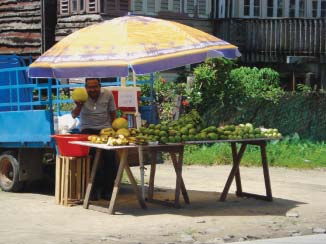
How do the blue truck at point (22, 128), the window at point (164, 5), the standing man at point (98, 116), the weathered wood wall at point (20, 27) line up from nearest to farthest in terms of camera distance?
the standing man at point (98, 116)
the blue truck at point (22, 128)
the window at point (164, 5)
the weathered wood wall at point (20, 27)

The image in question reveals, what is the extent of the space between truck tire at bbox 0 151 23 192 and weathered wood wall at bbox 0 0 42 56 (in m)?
11.2

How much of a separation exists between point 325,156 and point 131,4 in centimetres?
786

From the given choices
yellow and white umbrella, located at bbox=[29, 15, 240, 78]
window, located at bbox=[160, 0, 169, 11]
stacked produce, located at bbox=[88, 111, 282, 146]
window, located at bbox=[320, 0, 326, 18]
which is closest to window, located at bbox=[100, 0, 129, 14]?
window, located at bbox=[160, 0, 169, 11]

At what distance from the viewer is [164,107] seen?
19.0 metres

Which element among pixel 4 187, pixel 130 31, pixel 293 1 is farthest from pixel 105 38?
pixel 293 1

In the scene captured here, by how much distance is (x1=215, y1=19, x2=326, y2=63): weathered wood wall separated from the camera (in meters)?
23.4

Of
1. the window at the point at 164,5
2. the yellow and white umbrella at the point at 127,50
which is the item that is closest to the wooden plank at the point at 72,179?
the yellow and white umbrella at the point at 127,50

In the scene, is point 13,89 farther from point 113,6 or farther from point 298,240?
point 113,6

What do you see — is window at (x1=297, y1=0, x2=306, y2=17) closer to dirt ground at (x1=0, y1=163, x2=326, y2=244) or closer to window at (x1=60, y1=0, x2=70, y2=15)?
window at (x1=60, y1=0, x2=70, y2=15)

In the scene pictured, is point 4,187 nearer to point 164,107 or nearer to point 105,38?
point 105,38

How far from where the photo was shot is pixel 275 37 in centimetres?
2348

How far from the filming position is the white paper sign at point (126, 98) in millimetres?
11808

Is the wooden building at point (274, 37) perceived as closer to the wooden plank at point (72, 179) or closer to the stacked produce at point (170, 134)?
the stacked produce at point (170, 134)

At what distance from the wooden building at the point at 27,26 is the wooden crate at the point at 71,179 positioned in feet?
41.5
